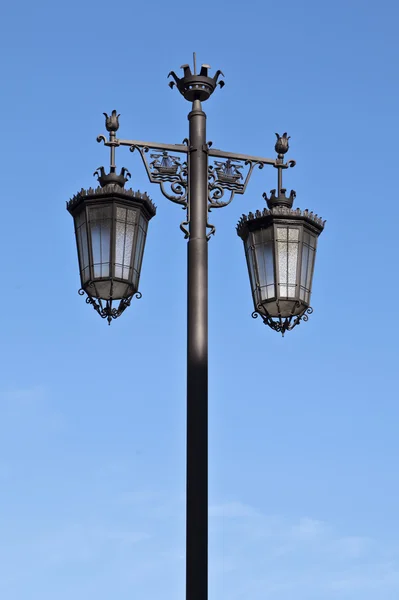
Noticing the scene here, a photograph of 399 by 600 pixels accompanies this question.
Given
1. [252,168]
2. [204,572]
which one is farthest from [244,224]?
[204,572]

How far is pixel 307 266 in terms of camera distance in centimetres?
904

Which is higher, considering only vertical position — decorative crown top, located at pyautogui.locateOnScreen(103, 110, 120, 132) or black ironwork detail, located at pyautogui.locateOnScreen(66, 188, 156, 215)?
decorative crown top, located at pyautogui.locateOnScreen(103, 110, 120, 132)

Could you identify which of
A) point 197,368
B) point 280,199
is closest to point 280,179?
point 280,199

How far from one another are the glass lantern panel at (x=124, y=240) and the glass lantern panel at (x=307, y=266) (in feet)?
4.34

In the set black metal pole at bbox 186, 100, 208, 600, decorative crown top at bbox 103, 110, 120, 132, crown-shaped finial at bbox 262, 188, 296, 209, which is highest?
decorative crown top at bbox 103, 110, 120, 132

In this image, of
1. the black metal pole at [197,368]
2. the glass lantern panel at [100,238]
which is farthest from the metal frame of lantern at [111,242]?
the black metal pole at [197,368]

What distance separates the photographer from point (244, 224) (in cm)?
910

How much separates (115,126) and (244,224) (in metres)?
1.22

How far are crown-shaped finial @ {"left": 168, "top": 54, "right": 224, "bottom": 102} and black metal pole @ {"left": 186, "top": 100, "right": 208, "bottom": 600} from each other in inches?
2.7

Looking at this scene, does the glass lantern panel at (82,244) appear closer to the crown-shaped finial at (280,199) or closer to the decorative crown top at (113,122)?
the decorative crown top at (113,122)

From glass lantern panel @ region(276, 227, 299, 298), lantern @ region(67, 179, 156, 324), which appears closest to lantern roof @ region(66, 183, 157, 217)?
lantern @ region(67, 179, 156, 324)

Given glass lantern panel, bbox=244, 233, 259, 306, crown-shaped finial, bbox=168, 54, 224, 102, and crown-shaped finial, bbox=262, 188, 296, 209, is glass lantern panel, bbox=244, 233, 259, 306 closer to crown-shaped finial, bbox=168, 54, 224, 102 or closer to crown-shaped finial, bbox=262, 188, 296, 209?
crown-shaped finial, bbox=262, 188, 296, 209

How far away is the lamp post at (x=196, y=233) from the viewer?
8.24 m

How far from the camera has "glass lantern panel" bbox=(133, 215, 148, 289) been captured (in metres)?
8.64
